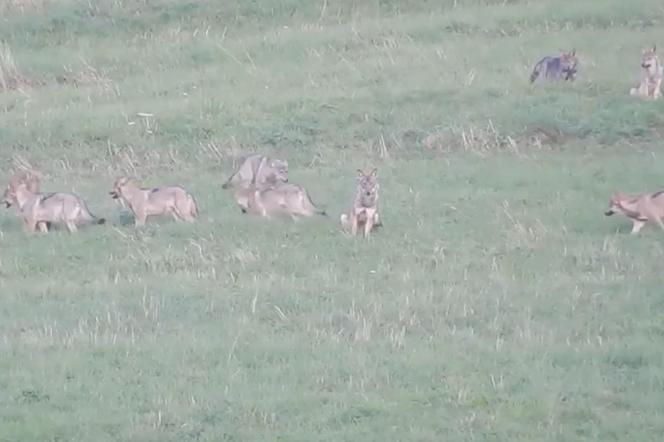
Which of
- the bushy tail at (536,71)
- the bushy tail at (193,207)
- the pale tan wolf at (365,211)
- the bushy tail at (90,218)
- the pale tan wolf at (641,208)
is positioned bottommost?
the bushy tail at (90,218)

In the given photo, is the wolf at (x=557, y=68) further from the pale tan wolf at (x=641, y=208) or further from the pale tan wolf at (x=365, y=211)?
the pale tan wolf at (x=365, y=211)

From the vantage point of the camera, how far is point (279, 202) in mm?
16766

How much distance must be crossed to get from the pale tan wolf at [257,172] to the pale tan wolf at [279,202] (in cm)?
67

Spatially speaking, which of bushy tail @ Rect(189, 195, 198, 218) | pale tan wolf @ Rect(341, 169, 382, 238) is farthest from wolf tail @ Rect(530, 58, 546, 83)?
bushy tail @ Rect(189, 195, 198, 218)

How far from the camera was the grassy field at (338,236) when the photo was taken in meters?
10.1

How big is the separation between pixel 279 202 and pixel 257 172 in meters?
1.53

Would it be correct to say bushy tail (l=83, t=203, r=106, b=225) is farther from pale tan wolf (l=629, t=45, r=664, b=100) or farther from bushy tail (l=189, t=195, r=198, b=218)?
pale tan wolf (l=629, t=45, r=664, b=100)

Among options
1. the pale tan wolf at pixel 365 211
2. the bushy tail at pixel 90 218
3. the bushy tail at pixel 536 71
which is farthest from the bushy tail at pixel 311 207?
the bushy tail at pixel 536 71

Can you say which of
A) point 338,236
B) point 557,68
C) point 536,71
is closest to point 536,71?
point 536,71

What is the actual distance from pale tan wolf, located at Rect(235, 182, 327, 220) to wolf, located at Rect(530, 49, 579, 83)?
21.0 feet

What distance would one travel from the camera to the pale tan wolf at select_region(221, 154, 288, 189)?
58.8 feet

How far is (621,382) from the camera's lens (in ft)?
34.1

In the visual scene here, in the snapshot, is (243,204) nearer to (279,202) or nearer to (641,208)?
(279,202)

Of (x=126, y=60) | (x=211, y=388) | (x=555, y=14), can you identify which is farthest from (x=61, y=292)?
(x=555, y=14)
